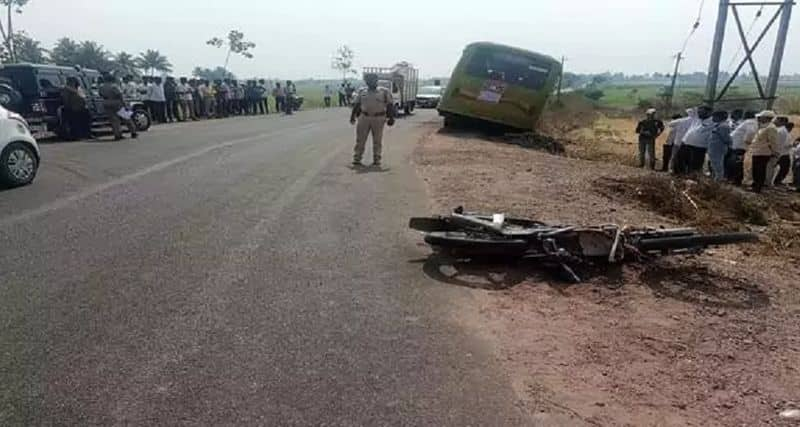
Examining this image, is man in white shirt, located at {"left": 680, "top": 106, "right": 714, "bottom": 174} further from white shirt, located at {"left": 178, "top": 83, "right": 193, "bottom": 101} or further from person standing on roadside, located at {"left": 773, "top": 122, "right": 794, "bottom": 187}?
white shirt, located at {"left": 178, "top": 83, "right": 193, "bottom": 101}

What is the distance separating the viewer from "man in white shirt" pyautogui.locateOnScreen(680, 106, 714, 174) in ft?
44.2

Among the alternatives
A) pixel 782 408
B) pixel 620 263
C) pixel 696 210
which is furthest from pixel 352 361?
pixel 696 210

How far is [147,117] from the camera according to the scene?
19078 mm

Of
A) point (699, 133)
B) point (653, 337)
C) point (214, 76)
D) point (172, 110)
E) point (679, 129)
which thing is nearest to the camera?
point (653, 337)

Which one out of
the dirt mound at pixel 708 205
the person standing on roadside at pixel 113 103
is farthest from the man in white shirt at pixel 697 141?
the person standing on roadside at pixel 113 103

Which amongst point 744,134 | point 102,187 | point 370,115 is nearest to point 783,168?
point 744,134

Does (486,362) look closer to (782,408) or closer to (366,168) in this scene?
(782,408)

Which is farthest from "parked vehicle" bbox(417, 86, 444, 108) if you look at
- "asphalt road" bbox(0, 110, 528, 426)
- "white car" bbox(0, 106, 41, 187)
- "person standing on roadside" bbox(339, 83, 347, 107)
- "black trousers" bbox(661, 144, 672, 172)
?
Result: "asphalt road" bbox(0, 110, 528, 426)

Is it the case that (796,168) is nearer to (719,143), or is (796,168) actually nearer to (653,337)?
(719,143)

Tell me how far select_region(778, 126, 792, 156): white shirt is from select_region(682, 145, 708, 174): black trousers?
A: 137 centimetres

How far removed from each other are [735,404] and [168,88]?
2320cm

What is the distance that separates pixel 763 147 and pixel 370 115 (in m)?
7.62

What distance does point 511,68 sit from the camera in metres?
19.1

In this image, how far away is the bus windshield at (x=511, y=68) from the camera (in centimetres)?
1898
